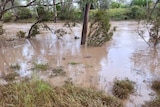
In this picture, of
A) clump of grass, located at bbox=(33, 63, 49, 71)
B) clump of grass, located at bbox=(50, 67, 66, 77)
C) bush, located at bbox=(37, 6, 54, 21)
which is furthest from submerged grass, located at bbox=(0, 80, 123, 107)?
bush, located at bbox=(37, 6, 54, 21)

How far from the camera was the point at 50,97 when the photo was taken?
4.37 meters

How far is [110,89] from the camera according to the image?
5.54m

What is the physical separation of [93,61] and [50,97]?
403cm

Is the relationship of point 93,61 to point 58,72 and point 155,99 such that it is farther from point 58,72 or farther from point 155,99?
point 155,99

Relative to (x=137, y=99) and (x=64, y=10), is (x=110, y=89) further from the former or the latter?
(x=64, y=10)

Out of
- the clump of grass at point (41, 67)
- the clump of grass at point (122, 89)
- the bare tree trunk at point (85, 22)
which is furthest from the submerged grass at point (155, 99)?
the bare tree trunk at point (85, 22)

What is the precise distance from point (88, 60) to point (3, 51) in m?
3.71

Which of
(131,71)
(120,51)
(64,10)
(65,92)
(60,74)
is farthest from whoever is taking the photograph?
(64,10)

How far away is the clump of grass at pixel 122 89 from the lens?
507 centimetres

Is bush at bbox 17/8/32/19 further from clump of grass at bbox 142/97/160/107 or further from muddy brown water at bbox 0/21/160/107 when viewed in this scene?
clump of grass at bbox 142/97/160/107

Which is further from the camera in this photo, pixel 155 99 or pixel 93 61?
pixel 93 61

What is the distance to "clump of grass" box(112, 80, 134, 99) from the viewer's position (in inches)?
200

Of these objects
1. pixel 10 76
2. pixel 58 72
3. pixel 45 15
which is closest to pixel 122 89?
pixel 58 72

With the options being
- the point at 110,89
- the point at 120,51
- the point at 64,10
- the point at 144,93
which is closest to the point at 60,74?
the point at 110,89
